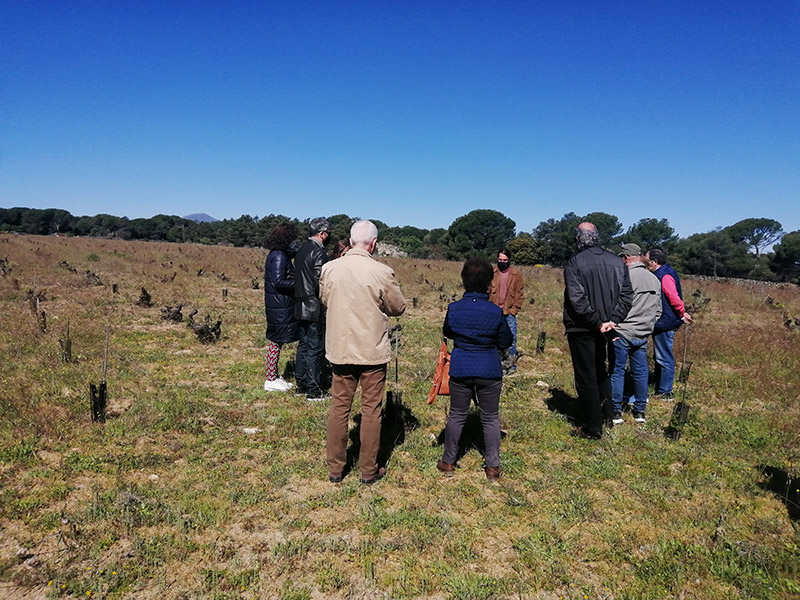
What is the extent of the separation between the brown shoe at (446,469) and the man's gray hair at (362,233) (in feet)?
6.97

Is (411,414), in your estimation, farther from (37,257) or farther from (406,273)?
(37,257)

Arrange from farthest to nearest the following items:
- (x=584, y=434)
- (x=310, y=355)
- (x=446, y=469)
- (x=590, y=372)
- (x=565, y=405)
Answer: (x=565, y=405), (x=310, y=355), (x=584, y=434), (x=590, y=372), (x=446, y=469)

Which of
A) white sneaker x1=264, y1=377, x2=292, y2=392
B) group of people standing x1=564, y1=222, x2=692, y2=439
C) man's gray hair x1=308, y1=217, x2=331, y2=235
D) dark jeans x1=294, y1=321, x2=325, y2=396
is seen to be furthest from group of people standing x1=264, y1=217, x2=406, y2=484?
white sneaker x1=264, y1=377, x2=292, y2=392

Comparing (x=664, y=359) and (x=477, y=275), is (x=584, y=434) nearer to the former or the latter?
(x=664, y=359)

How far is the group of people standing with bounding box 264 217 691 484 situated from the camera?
364cm

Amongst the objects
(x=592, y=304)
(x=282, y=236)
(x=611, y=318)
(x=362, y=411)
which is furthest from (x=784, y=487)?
(x=282, y=236)

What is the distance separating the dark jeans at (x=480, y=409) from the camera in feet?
12.3

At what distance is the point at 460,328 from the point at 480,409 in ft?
2.53

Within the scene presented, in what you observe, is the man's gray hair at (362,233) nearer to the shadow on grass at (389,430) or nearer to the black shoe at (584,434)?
the shadow on grass at (389,430)

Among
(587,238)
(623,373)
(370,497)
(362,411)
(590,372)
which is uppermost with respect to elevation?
(587,238)

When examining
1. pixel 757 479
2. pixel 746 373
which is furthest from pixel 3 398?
pixel 746 373

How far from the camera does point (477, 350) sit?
12.2 feet

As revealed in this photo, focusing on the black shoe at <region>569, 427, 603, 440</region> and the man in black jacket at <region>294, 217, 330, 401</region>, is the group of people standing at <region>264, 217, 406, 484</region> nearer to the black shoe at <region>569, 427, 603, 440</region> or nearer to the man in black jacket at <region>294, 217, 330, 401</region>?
the man in black jacket at <region>294, 217, 330, 401</region>

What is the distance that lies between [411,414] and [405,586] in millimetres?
2874
